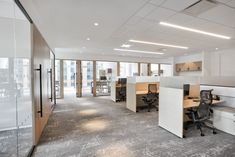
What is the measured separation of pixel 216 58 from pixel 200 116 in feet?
21.9

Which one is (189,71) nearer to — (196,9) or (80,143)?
(196,9)

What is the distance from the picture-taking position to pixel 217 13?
3.08 metres

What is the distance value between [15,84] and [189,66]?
10162 millimetres

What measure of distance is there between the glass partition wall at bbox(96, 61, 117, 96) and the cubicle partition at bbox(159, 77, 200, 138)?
6450 millimetres

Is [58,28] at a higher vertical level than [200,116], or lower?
higher

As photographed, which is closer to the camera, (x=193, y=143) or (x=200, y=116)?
(x=193, y=143)

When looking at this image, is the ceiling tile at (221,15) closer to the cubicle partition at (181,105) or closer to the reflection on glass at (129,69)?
the cubicle partition at (181,105)

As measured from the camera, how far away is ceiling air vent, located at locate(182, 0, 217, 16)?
2633 millimetres

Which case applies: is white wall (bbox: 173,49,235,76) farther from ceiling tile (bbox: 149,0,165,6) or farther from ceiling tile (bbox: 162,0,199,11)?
ceiling tile (bbox: 149,0,165,6)

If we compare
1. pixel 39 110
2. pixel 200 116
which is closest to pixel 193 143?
pixel 200 116

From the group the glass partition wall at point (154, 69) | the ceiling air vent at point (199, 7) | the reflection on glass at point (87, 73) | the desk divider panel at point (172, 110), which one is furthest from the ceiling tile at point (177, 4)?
the glass partition wall at point (154, 69)

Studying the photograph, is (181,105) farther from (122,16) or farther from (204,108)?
(122,16)

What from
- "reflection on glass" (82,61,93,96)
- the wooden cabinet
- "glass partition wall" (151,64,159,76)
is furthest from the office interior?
"glass partition wall" (151,64,159,76)

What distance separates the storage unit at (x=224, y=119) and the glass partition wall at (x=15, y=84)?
4.45m
